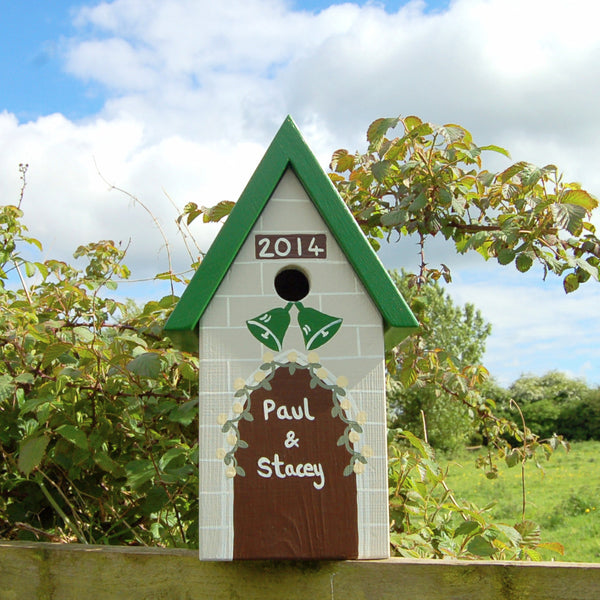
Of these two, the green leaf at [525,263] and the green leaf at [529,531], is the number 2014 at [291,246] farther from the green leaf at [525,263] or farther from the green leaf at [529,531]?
the green leaf at [529,531]

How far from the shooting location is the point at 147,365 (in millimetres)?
1871

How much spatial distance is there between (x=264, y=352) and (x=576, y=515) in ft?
27.8

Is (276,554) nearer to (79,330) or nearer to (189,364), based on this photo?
(189,364)

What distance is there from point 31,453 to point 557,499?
31.9ft

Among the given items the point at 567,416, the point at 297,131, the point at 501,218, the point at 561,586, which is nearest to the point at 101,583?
the point at 561,586

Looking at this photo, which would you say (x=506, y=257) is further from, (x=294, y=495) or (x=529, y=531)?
(x=294, y=495)

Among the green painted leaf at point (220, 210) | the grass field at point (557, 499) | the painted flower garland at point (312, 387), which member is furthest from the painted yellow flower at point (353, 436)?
the grass field at point (557, 499)

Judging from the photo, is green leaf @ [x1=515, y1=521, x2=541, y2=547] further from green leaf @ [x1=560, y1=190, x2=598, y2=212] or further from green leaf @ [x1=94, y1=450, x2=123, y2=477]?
green leaf @ [x1=94, y1=450, x2=123, y2=477]

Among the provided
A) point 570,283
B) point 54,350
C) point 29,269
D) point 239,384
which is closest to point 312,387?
point 239,384

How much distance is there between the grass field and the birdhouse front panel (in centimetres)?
355

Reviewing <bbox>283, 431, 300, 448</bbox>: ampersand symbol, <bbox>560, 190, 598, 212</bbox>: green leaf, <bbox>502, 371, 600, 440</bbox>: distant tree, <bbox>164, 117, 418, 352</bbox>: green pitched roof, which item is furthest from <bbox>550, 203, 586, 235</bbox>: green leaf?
<bbox>502, 371, 600, 440</bbox>: distant tree

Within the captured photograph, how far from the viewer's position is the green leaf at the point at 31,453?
192 centimetres

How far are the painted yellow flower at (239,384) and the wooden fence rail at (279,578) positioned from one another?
0.45 meters

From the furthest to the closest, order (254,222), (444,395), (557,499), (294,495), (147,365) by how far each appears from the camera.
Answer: (444,395), (557,499), (147,365), (254,222), (294,495)
